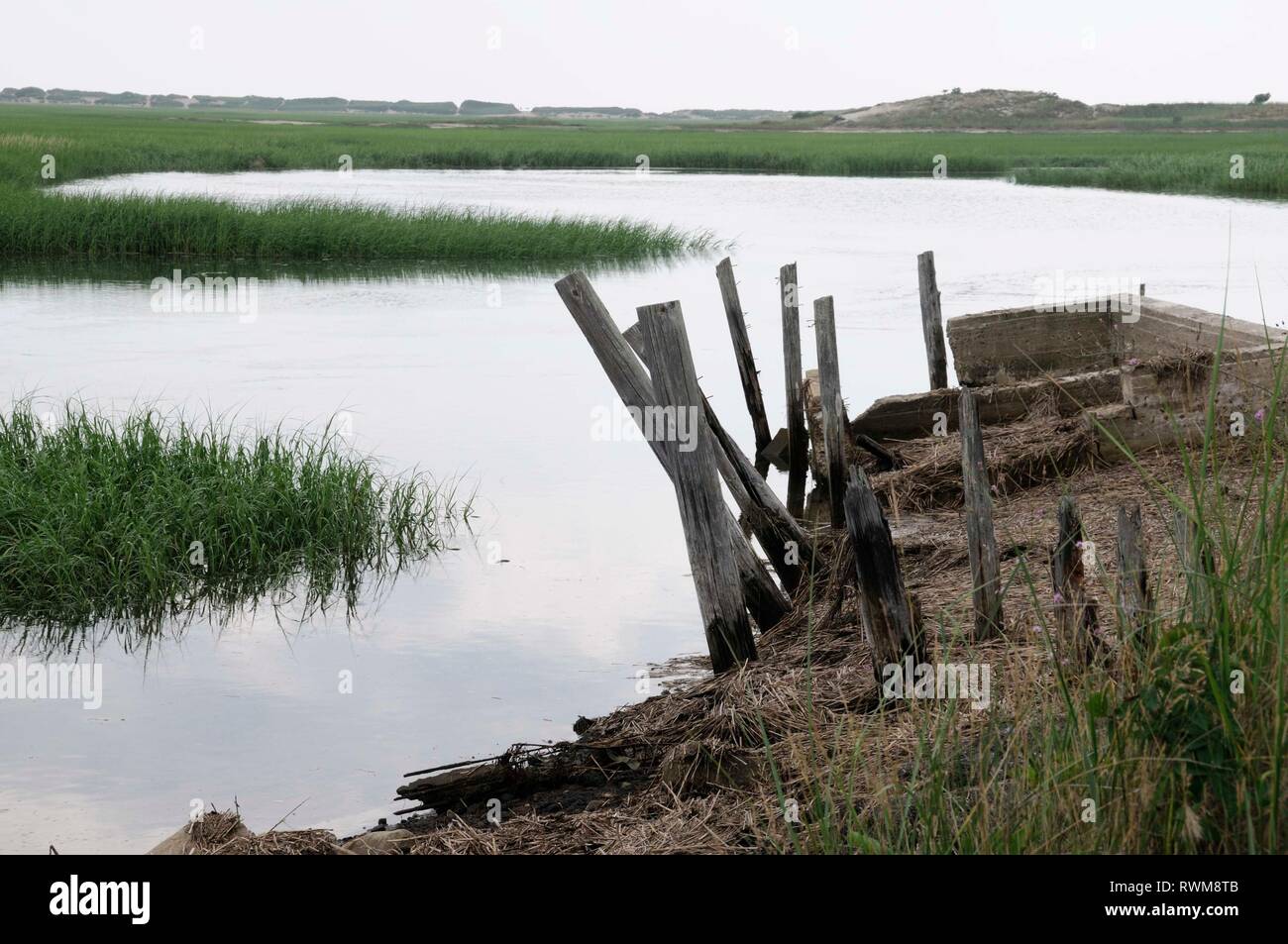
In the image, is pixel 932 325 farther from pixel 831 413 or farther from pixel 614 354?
pixel 614 354

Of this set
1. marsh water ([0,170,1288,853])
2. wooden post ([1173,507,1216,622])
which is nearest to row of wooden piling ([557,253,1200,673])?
wooden post ([1173,507,1216,622])

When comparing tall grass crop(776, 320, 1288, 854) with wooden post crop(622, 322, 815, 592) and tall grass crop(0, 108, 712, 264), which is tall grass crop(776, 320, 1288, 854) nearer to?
wooden post crop(622, 322, 815, 592)

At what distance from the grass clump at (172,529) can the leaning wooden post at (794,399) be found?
3.61 metres

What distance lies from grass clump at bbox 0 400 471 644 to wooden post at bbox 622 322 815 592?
278cm

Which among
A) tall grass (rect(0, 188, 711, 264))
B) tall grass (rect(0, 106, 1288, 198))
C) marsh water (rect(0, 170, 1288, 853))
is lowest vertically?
marsh water (rect(0, 170, 1288, 853))

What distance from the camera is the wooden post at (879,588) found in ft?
17.0

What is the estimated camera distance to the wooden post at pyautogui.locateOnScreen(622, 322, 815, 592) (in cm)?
839

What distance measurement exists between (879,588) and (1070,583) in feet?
2.77

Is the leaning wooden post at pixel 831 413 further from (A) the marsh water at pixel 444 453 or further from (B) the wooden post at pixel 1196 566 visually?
(B) the wooden post at pixel 1196 566

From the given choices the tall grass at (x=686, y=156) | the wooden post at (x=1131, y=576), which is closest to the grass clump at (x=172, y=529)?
the wooden post at (x=1131, y=576)

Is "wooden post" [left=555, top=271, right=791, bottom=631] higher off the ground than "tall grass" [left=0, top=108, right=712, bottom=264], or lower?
lower

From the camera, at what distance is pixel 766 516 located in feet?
27.8

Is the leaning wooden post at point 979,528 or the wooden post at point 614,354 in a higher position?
the wooden post at point 614,354

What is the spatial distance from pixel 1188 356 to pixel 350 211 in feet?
77.4
